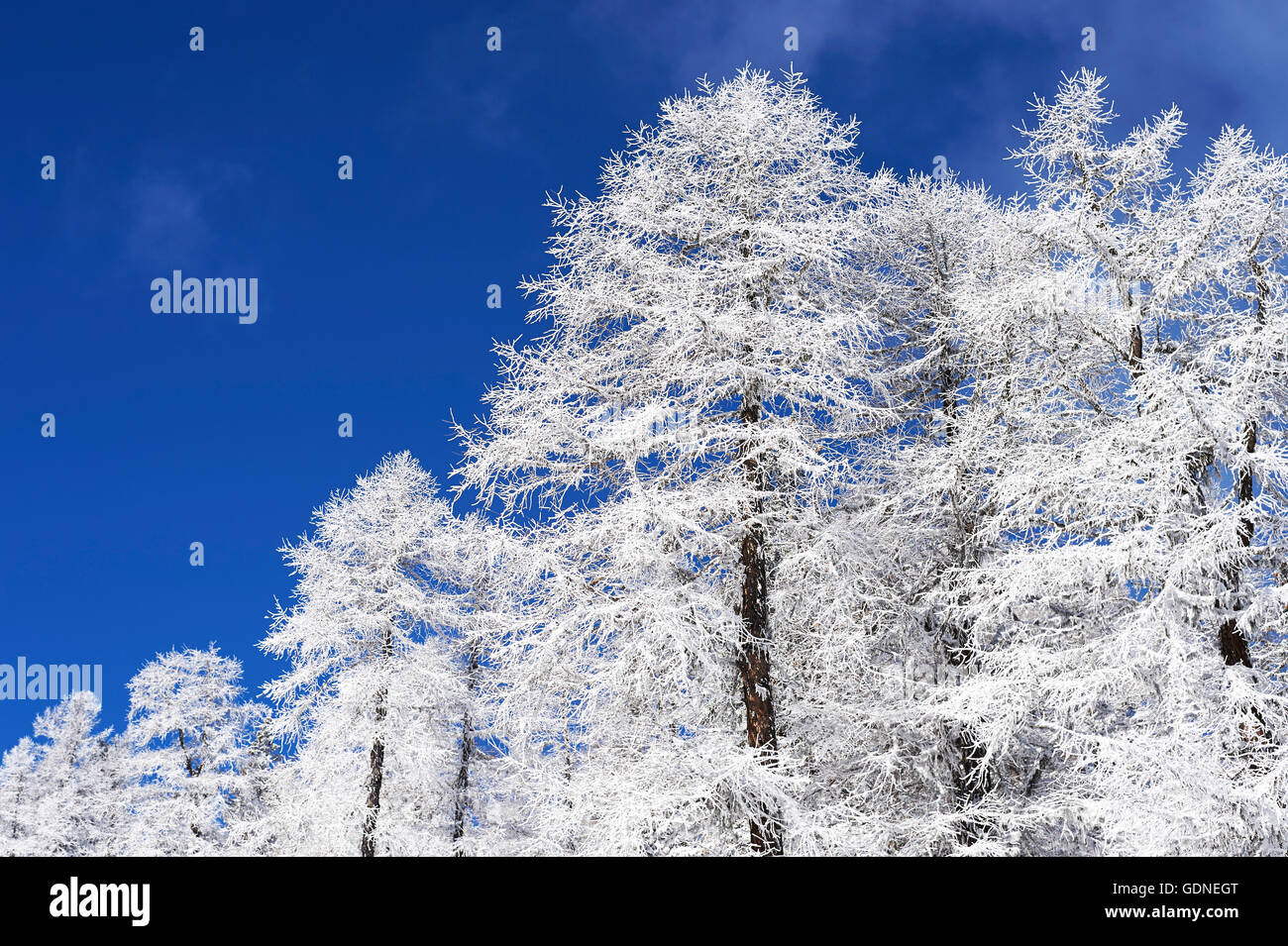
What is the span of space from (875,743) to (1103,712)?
2.74 metres

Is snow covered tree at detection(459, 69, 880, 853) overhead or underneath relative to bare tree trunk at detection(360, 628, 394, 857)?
overhead

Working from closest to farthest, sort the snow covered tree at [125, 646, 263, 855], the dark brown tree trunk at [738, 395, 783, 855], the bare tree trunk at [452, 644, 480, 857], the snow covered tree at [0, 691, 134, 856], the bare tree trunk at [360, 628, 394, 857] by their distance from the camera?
the dark brown tree trunk at [738, 395, 783, 855] → the bare tree trunk at [360, 628, 394, 857] → the bare tree trunk at [452, 644, 480, 857] → the snow covered tree at [125, 646, 263, 855] → the snow covered tree at [0, 691, 134, 856]

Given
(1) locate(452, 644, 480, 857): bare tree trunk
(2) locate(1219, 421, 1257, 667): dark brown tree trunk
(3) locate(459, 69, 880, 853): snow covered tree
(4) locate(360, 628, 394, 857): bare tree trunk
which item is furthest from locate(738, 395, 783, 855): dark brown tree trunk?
(1) locate(452, 644, 480, 857): bare tree trunk

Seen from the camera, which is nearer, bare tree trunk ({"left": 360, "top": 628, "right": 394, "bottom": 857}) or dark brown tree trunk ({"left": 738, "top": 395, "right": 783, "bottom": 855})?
dark brown tree trunk ({"left": 738, "top": 395, "right": 783, "bottom": 855})

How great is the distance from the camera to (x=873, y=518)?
1165cm

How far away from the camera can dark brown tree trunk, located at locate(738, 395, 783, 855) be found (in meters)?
8.84

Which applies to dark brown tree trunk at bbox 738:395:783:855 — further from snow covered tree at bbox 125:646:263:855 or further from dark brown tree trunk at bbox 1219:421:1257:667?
snow covered tree at bbox 125:646:263:855

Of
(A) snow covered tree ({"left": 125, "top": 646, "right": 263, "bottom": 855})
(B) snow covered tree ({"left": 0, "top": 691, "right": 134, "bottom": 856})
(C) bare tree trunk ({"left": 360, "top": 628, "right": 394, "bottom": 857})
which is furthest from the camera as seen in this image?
(B) snow covered tree ({"left": 0, "top": 691, "right": 134, "bottom": 856})

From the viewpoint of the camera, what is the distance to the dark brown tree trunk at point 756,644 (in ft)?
29.0

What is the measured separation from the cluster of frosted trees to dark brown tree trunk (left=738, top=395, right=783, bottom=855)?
4cm
